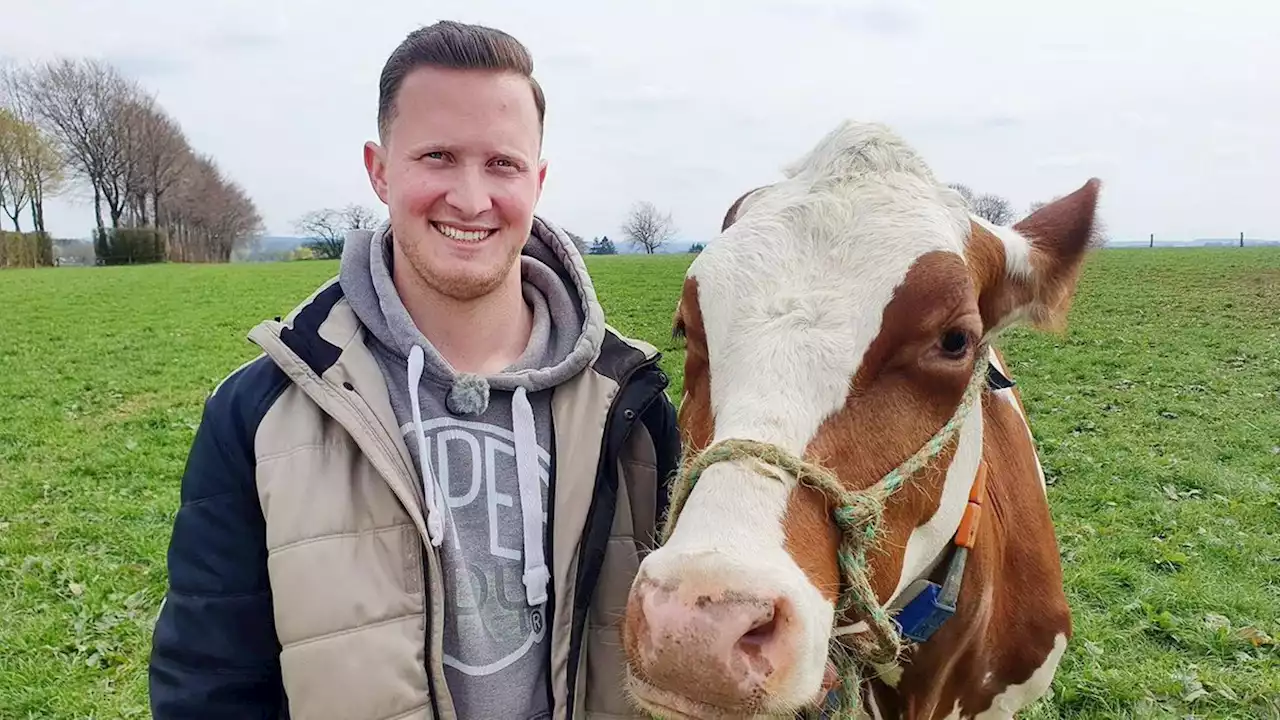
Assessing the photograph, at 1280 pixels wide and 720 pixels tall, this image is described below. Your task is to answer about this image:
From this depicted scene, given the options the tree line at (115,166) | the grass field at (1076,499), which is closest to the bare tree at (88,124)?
the tree line at (115,166)

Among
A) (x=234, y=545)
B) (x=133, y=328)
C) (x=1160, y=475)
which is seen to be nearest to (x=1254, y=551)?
(x=1160, y=475)

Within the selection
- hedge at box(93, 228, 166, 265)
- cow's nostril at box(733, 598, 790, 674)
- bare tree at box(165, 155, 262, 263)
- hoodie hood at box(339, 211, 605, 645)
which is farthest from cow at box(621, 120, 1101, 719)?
bare tree at box(165, 155, 262, 263)

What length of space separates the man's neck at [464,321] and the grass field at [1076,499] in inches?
154

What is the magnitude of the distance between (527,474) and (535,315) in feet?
1.82

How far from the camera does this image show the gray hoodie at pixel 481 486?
2.12 m

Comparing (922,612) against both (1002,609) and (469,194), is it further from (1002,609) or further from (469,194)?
(469,194)

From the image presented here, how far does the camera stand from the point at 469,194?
2.20 m

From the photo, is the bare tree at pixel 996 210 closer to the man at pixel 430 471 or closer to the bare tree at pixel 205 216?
the man at pixel 430 471

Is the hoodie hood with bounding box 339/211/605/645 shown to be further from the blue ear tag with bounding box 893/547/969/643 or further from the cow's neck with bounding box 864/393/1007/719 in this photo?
the cow's neck with bounding box 864/393/1007/719

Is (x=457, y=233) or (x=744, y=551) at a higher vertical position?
(x=457, y=233)

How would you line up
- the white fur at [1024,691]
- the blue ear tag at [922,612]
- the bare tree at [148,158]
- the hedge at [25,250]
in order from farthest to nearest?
1. the bare tree at [148,158]
2. the hedge at [25,250]
3. the white fur at [1024,691]
4. the blue ear tag at [922,612]

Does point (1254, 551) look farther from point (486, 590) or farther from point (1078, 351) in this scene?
point (1078, 351)

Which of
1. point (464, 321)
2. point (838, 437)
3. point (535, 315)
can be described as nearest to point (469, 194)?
point (464, 321)

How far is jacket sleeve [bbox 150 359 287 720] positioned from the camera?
1956 mm
